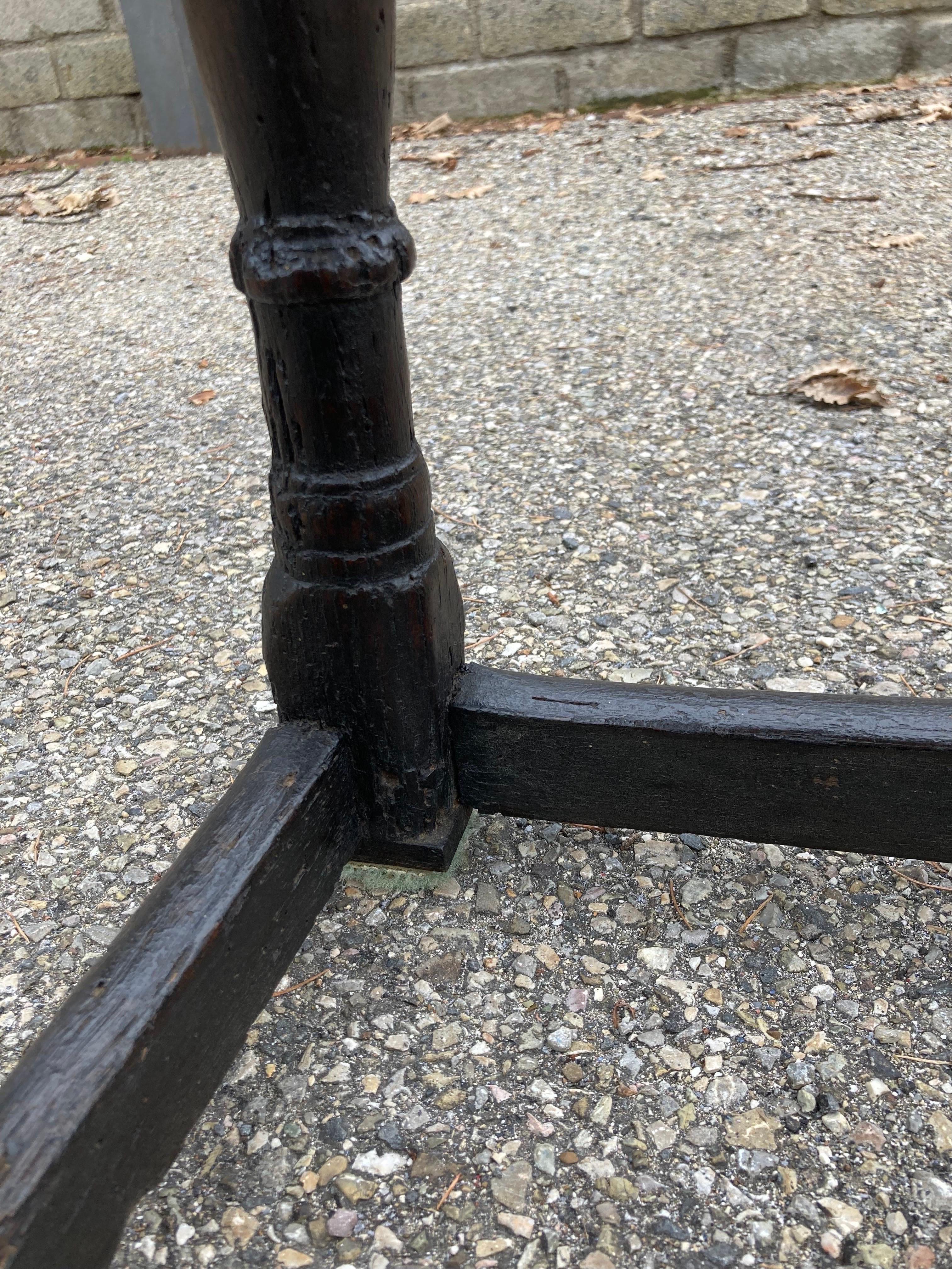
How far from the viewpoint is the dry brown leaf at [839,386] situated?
2689mm

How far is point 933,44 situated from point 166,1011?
19.2ft

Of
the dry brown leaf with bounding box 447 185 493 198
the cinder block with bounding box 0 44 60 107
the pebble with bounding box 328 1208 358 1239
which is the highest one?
the cinder block with bounding box 0 44 60 107

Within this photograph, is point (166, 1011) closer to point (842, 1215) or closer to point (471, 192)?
point (842, 1215)

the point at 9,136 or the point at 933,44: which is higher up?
the point at 933,44

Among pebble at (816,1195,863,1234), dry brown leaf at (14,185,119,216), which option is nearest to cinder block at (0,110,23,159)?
dry brown leaf at (14,185,119,216)

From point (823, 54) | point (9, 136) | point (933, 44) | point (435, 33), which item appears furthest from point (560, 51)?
point (9, 136)

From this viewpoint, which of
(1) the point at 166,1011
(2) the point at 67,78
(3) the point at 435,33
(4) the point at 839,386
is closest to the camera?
(1) the point at 166,1011

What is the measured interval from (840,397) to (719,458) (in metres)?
0.40

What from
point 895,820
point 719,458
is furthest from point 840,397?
point 895,820

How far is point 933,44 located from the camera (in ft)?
16.7

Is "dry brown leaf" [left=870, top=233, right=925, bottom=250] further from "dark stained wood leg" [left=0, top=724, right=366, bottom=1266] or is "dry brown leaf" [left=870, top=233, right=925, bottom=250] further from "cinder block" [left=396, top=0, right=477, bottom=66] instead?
"dark stained wood leg" [left=0, top=724, right=366, bottom=1266]

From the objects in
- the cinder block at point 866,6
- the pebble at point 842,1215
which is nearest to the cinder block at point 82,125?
the cinder block at point 866,6

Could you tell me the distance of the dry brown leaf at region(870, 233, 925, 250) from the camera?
354cm

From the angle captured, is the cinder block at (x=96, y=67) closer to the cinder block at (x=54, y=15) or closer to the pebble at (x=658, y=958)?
the cinder block at (x=54, y=15)
